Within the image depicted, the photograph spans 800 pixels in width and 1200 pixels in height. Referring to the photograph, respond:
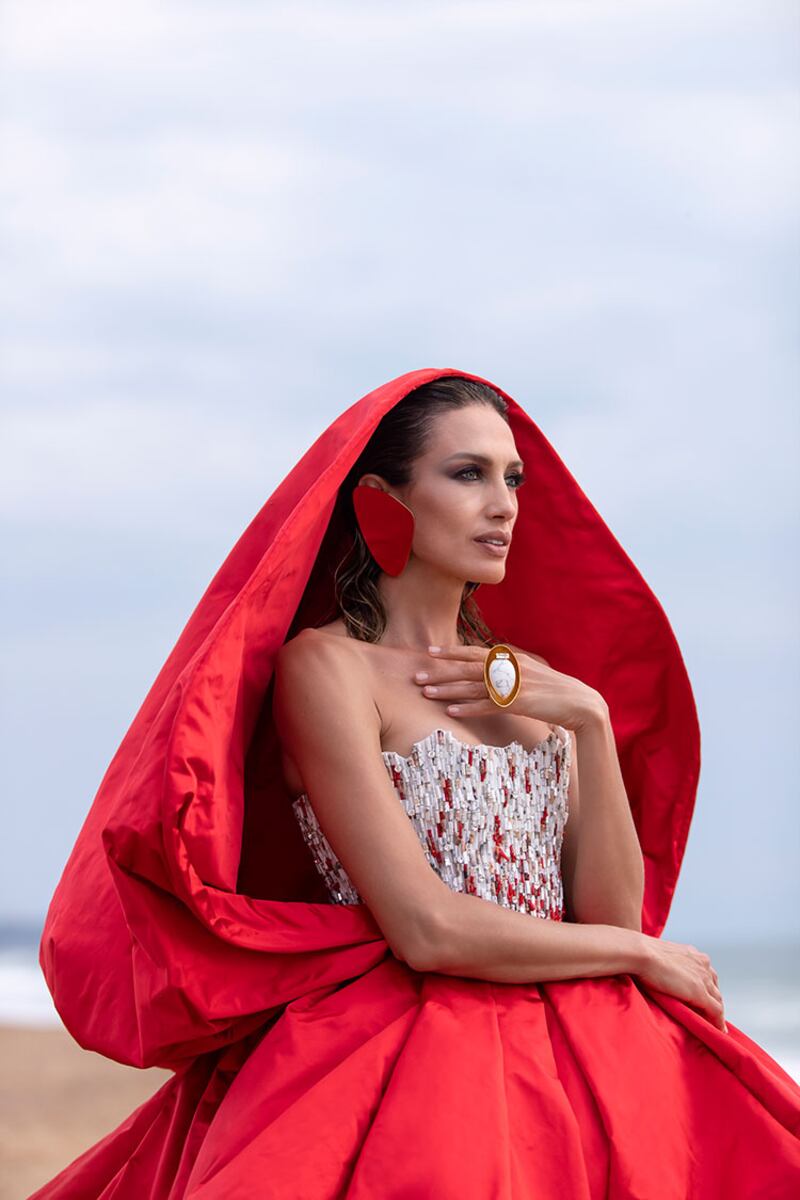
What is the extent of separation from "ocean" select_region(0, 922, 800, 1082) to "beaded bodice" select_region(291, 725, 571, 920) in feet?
→ 19.0

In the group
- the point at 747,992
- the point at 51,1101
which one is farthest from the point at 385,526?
→ the point at 747,992

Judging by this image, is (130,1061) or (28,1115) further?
(28,1115)

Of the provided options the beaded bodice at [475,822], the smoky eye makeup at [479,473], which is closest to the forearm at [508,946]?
the beaded bodice at [475,822]

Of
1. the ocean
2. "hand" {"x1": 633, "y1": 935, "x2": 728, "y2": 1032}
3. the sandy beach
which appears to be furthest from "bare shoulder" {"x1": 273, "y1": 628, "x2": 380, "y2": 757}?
the ocean

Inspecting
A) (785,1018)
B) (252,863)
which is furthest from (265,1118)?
(785,1018)

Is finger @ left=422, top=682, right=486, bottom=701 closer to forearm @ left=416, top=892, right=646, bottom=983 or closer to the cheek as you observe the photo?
the cheek

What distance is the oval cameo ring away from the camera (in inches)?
88.1

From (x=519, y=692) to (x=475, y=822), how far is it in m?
0.22

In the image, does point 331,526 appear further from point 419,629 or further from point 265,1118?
point 265,1118

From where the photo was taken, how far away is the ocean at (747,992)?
859 centimetres

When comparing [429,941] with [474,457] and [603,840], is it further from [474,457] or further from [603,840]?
[474,457]

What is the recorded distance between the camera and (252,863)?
2.43m

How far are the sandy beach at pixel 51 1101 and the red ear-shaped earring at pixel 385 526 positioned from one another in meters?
2.60

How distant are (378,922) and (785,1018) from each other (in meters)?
7.70
